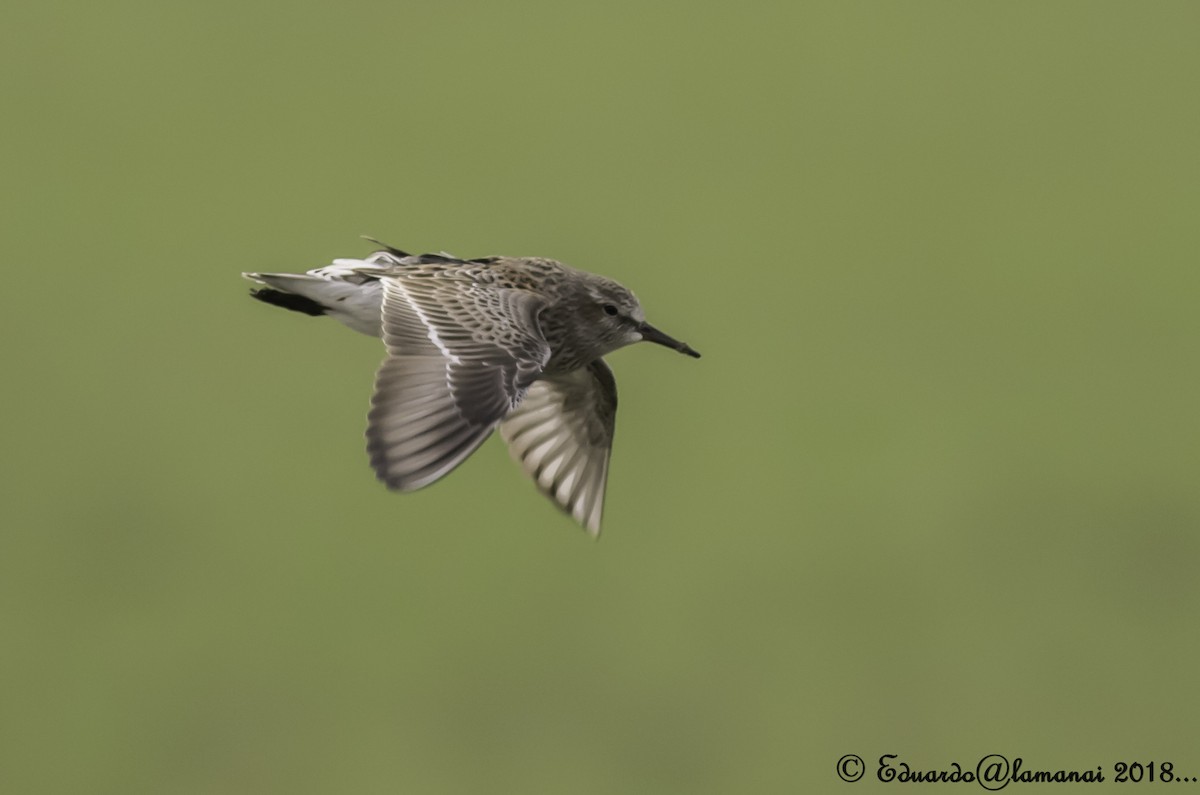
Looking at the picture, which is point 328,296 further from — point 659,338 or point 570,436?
point 570,436

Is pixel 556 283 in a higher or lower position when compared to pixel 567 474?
higher

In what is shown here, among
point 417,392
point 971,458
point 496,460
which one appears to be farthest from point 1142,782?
point 417,392

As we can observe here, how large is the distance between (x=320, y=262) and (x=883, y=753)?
6.40 metres

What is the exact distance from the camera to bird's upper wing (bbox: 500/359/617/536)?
8.82 metres

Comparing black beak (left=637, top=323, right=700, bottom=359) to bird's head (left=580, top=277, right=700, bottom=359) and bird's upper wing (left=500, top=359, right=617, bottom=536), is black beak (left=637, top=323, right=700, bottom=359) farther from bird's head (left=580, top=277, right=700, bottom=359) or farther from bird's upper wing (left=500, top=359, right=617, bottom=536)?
bird's upper wing (left=500, top=359, right=617, bottom=536)

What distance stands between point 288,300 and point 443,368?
1.09 metres

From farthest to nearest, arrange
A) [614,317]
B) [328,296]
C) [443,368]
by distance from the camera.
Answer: [614,317] < [328,296] < [443,368]

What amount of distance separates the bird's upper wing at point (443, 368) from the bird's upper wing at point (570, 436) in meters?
1.26

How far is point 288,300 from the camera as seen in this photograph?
7723 mm

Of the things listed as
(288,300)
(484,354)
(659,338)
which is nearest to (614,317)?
(659,338)

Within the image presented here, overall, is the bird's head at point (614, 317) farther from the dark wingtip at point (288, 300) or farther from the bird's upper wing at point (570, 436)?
the dark wingtip at point (288, 300)

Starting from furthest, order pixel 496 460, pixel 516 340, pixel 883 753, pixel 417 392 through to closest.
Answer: pixel 496 460 < pixel 883 753 < pixel 516 340 < pixel 417 392

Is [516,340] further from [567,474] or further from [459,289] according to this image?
[567,474]

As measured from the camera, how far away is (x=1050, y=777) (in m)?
13.0
